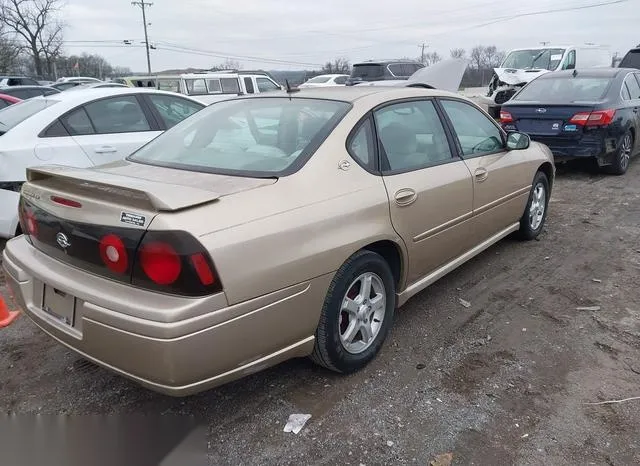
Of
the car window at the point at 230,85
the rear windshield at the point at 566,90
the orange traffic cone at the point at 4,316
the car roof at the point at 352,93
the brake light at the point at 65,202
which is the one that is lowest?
the orange traffic cone at the point at 4,316

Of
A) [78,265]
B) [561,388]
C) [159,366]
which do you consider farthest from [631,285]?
[78,265]

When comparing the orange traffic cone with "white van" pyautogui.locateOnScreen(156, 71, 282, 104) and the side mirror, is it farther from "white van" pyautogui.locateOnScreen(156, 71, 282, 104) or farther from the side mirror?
"white van" pyautogui.locateOnScreen(156, 71, 282, 104)

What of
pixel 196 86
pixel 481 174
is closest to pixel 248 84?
pixel 196 86

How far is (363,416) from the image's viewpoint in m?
2.65

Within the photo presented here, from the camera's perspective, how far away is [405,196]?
3123mm

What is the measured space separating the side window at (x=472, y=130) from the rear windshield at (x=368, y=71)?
54.8 ft

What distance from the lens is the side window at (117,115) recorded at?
17.5 feet

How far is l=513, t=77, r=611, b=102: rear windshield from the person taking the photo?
784 centimetres

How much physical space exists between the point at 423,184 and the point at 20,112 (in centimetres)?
451

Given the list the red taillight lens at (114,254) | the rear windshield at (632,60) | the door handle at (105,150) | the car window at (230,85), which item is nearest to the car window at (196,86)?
the car window at (230,85)

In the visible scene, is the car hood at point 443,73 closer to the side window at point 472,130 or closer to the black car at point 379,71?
the side window at point 472,130

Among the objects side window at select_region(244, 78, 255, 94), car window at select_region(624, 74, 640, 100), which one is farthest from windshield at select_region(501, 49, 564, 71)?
side window at select_region(244, 78, 255, 94)

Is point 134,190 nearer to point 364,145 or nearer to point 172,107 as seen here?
point 364,145

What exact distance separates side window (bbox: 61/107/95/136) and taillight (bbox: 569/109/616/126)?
6203mm
